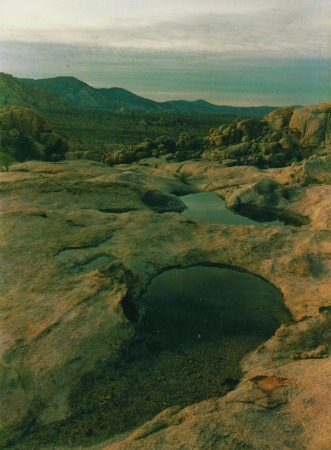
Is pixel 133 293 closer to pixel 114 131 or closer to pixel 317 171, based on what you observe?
pixel 317 171

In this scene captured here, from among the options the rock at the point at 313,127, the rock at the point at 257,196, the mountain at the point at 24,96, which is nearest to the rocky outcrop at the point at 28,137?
the rock at the point at 257,196

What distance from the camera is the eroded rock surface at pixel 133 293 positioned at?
14.5 feet

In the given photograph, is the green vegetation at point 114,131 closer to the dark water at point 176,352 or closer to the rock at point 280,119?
the rock at point 280,119

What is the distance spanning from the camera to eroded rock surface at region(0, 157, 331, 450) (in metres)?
4.43

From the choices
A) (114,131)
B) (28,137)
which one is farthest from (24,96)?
(28,137)

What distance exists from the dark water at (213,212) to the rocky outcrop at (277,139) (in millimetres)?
4764

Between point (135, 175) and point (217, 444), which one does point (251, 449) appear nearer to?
point (217, 444)

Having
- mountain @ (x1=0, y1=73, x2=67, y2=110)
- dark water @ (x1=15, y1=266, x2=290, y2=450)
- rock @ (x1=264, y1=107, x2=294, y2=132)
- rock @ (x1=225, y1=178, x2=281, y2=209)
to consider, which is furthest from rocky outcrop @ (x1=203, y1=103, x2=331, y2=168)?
mountain @ (x1=0, y1=73, x2=67, y2=110)

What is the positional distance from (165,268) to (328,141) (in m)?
15.3

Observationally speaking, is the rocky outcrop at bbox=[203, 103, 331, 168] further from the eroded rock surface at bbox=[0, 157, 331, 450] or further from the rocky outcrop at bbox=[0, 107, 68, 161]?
the rocky outcrop at bbox=[0, 107, 68, 161]

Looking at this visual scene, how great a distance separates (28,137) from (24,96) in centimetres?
7799

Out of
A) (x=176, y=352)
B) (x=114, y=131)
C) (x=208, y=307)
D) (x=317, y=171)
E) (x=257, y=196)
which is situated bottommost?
(x=176, y=352)

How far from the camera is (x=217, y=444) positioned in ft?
13.2

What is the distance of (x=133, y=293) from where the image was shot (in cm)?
732
